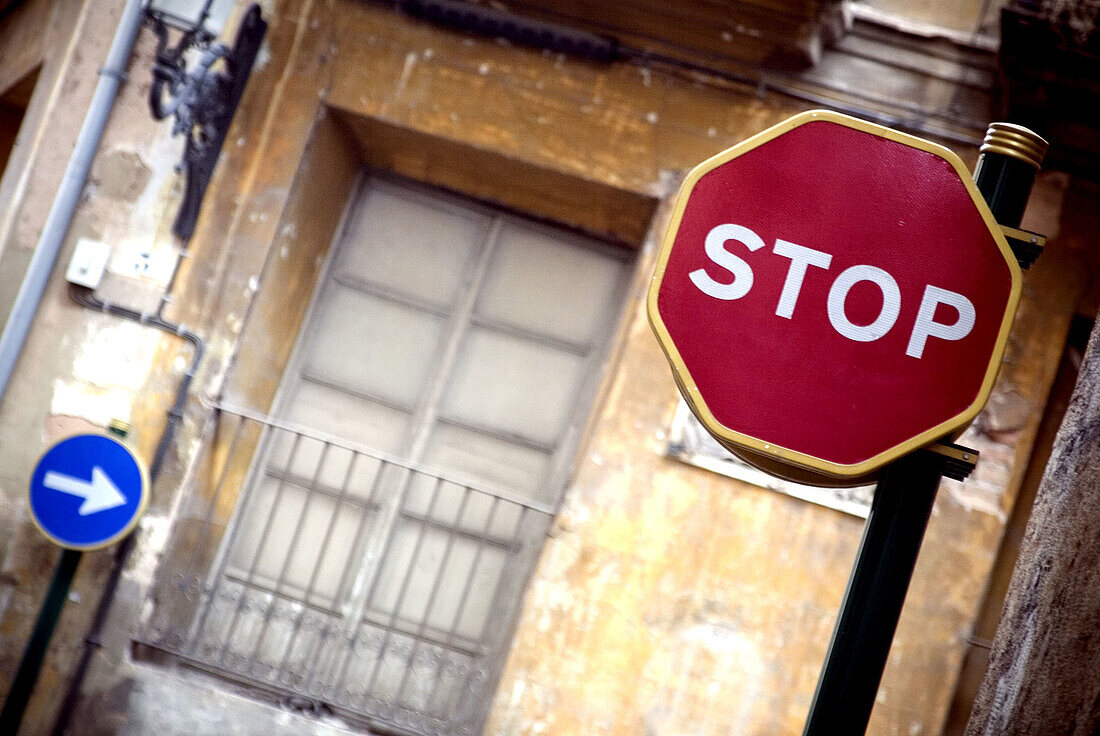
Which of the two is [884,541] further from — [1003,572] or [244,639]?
[244,639]

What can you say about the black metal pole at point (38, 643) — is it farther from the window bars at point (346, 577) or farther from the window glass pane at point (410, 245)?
the window glass pane at point (410, 245)

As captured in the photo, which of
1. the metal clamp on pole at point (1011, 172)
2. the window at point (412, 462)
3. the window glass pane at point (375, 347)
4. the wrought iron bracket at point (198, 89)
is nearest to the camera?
the metal clamp on pole at point (1011, 172)

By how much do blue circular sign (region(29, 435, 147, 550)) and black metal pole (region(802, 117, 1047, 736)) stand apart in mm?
3098

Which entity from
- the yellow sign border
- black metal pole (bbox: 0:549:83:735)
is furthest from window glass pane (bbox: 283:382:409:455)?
black metal pole (bbox: 0:549:83:735)

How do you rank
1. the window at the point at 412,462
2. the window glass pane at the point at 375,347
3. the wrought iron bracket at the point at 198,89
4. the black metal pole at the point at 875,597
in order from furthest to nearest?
the window glass pane at the point at 375,347 → the window at the point at 412,462 → the wrought iron bracket at the point at 198,89 → the black metal pole at the point at 875,597

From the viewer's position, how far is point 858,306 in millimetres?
1678

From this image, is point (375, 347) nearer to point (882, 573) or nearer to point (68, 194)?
point (68, 194)

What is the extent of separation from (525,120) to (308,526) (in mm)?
2161

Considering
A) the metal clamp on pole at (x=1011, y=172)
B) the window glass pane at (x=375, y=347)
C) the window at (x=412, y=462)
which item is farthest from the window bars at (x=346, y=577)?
the metal clamp on pole at (x=1011, y=172)

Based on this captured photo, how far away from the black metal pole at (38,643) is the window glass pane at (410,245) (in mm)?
1829

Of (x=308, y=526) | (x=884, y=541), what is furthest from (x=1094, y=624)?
(x=308, y=526)

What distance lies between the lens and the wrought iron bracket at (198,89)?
4.19m

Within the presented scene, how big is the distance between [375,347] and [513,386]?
713 millimetres

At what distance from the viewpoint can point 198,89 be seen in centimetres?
426
